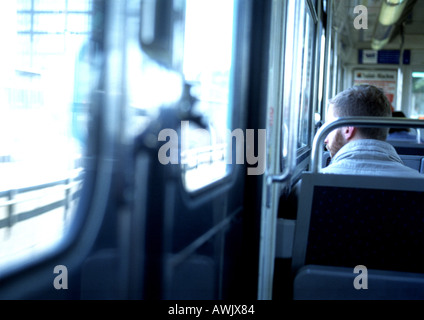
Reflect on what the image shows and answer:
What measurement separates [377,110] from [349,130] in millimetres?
162

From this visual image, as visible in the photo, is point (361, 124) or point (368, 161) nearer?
point (361, 124)

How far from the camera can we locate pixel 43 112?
1.25 m

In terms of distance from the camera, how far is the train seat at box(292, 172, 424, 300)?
6.97 feet

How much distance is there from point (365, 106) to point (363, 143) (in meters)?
0.22

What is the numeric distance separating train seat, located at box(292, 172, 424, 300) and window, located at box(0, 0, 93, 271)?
45.1 inches
